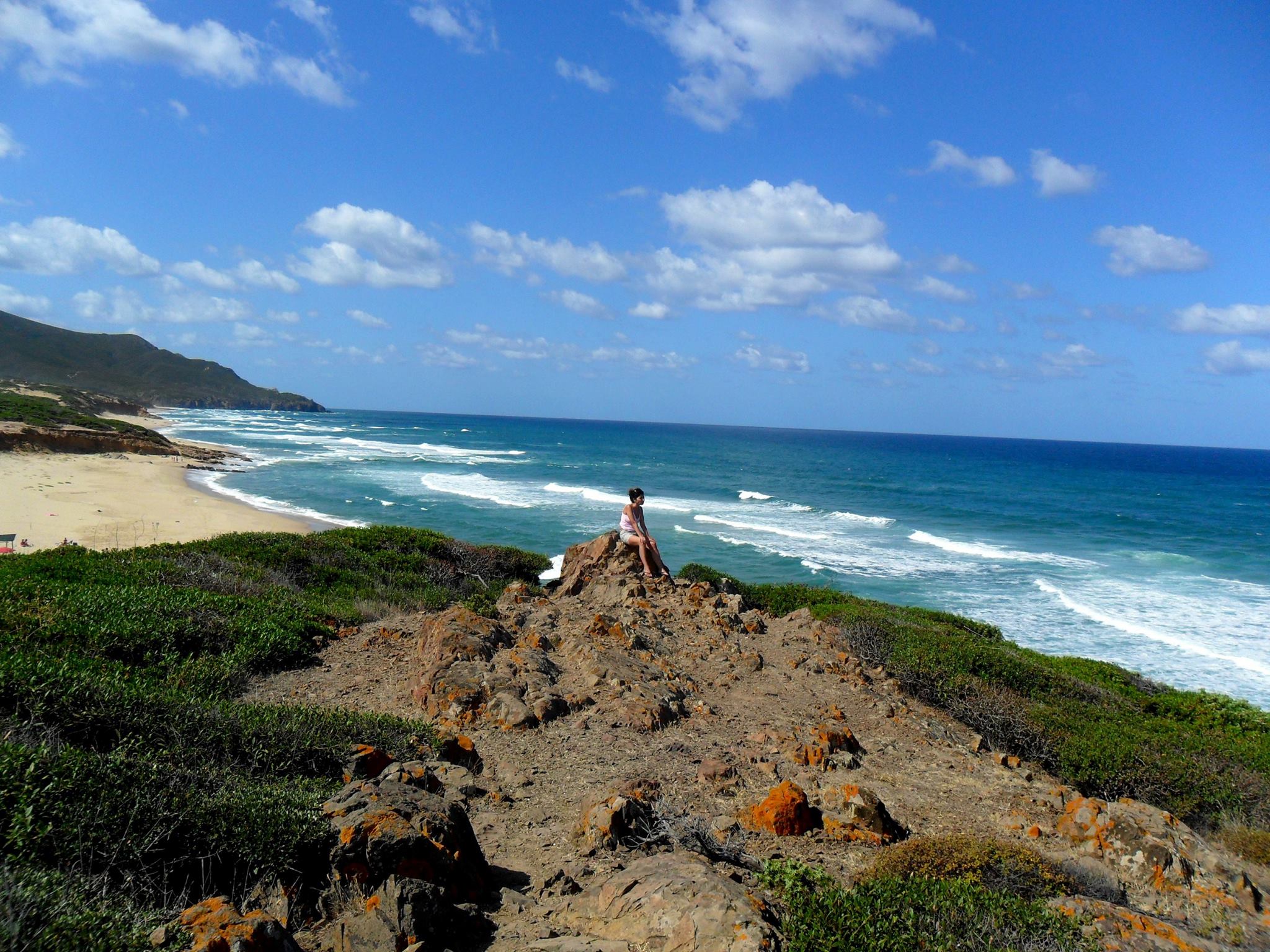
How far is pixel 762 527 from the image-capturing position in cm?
3716

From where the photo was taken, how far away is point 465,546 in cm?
1797

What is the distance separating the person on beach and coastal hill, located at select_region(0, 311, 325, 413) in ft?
415

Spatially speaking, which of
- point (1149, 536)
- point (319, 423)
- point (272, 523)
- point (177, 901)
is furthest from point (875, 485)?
point (319, 423)

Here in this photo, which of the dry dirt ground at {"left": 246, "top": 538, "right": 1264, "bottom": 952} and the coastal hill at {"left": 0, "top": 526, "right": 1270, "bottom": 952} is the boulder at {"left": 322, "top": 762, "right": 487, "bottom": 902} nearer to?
the coastal hill at {"left": 0, "top": 526, "right": 1270, "bottom": 952}

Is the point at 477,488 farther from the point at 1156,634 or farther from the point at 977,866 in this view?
the point at 977,866

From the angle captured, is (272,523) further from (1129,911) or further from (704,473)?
(704,473)

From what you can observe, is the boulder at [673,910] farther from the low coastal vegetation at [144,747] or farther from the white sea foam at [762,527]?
the white sea foam at [762,527]

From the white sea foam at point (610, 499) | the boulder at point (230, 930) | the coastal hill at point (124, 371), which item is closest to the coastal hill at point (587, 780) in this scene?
the boulder at point (230, 930)

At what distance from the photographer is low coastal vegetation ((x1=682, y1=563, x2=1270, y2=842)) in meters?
7.48

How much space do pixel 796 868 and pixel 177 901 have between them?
10.7ft

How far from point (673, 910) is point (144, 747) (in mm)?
3592

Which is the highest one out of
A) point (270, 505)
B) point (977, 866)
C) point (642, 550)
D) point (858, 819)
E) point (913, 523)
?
point (642, 550)

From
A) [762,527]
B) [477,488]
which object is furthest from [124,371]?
[762,527]

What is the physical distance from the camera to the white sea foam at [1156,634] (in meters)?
19.0
